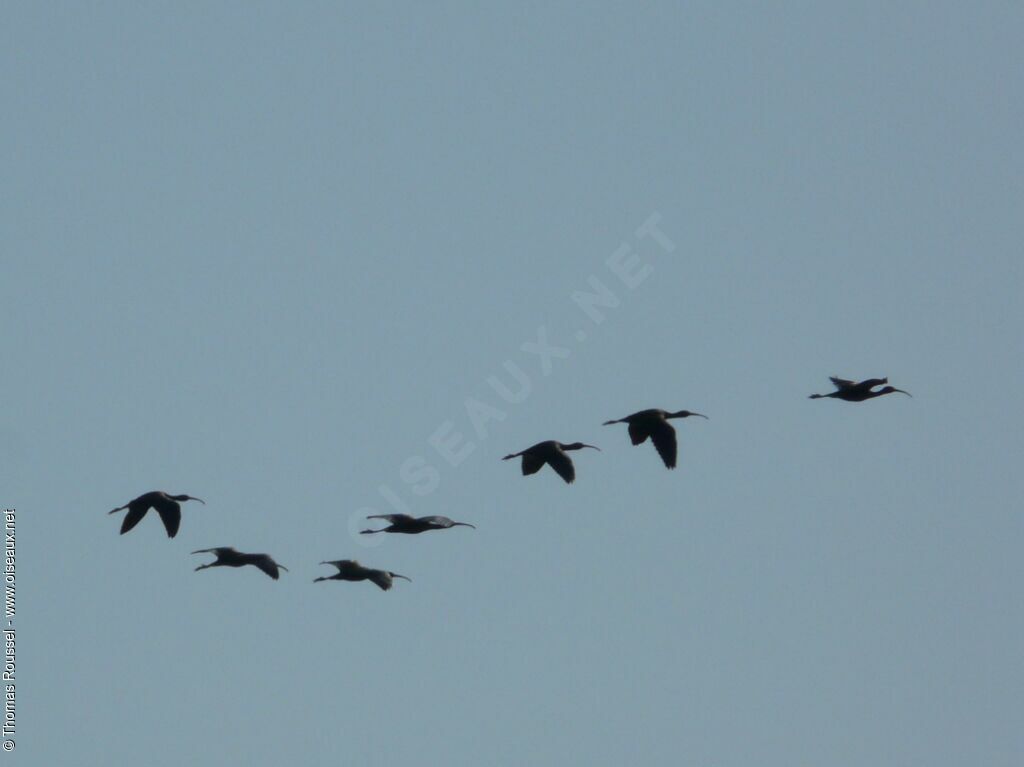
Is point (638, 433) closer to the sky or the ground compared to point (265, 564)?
closer to the sky

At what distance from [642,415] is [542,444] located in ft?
6.35

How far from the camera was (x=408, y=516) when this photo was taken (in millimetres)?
40250

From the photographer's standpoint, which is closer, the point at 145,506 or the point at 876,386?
the point at 145,506

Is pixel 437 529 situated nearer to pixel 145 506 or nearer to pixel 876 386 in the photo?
pixel 145 506

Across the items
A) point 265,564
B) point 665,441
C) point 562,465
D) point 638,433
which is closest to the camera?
point 265,564

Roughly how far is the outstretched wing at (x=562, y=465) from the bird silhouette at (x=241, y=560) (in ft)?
17.6

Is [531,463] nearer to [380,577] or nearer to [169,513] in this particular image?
[380,577]

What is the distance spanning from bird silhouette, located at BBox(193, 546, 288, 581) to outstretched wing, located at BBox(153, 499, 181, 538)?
75 centimetres

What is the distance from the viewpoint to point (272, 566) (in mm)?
39938

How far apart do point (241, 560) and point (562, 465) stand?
6.09 m

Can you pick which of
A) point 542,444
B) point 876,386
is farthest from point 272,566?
point 876,386

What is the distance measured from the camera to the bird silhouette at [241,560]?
131ft

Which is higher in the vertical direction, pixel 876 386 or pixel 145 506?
pixel 876 386

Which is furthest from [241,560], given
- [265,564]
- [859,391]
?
[859,391]
